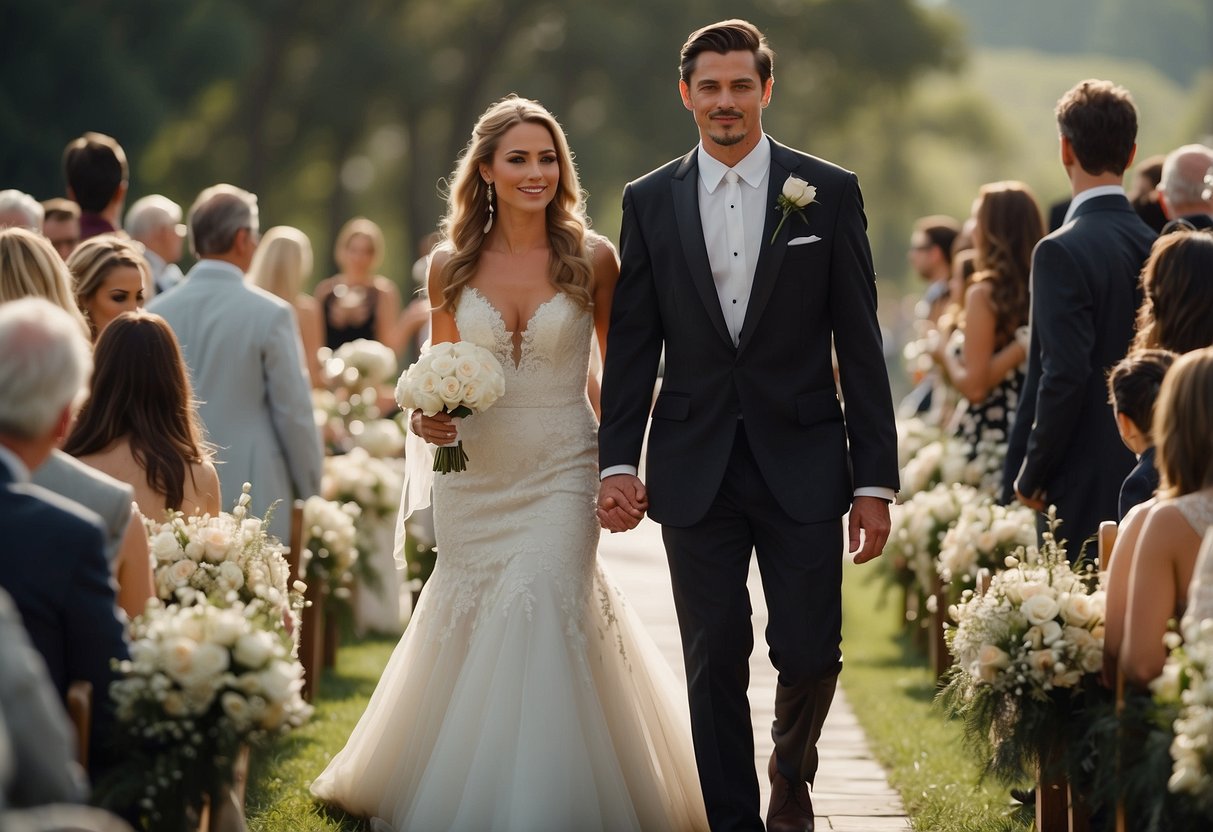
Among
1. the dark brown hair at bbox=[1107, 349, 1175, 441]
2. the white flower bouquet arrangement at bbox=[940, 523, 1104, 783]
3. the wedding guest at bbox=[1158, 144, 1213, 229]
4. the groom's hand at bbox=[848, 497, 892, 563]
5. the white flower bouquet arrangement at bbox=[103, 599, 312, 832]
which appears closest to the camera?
the white flower bouquet arrangement at bbox=[103, 599, 312, 832]

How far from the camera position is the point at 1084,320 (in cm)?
669

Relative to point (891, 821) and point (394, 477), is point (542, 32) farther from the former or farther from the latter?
point (891, 821)

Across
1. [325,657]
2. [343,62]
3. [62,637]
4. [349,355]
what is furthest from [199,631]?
[343,62]

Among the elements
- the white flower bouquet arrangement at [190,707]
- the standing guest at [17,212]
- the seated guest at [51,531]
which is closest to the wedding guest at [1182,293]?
the white flower bouquet arrangement at [190,707]

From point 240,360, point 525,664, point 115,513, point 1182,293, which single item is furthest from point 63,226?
point 1182,293

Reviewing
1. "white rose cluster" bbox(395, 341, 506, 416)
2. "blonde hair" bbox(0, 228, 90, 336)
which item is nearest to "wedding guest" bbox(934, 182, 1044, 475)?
"white rose cluster" bbox(395, 341, 506, 416)

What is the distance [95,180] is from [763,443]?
468 cm

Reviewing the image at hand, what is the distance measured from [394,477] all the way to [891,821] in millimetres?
4976

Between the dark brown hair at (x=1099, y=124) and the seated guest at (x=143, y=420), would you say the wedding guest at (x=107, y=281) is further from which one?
the dark brown hair at (x=1099, y=124)

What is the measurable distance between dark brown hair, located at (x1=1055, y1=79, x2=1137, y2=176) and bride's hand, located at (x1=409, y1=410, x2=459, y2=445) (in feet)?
8.55

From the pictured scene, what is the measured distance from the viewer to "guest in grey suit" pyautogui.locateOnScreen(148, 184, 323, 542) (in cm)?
818

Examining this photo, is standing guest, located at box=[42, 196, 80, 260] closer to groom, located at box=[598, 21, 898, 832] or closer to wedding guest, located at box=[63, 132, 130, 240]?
wedding guest, located at box=[63, 132, 130, 240]

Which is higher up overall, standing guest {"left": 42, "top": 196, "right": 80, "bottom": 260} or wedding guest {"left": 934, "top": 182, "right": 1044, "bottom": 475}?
standing guest {"left": 42, "top": 196, "right": 80, "bottom": 260}

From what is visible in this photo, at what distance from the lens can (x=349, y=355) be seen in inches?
476
